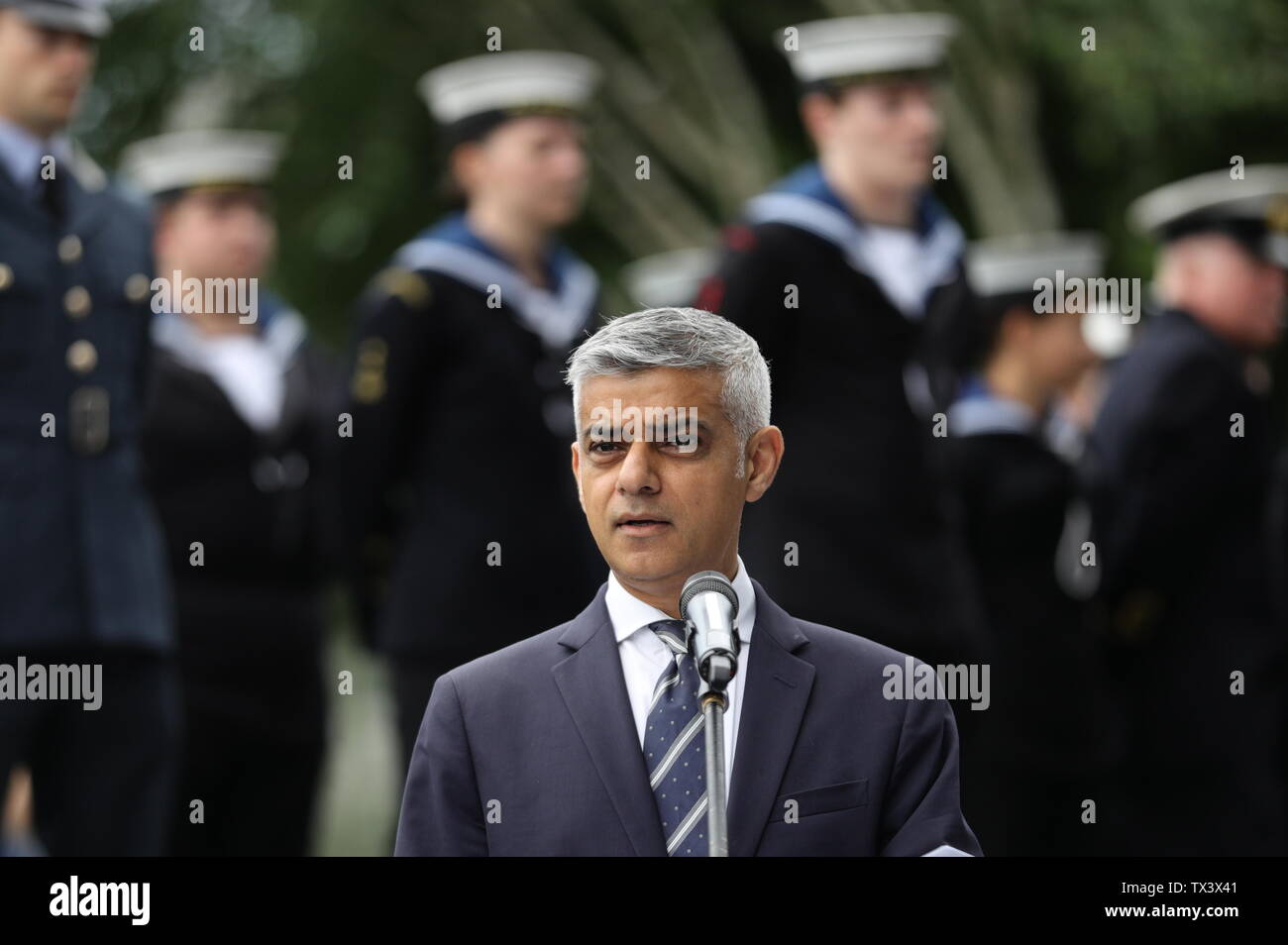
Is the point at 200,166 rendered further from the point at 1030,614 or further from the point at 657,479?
the point at 657,479

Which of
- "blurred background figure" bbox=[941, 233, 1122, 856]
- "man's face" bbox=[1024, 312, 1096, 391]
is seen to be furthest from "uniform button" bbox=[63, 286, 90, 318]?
"man's face" bbox=[1024, 312, 1096, 391]

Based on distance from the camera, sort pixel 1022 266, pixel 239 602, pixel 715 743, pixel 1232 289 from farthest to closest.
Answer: pixel 1022 266
pixel 1232 289
pixel 239 602
pixel 715 743

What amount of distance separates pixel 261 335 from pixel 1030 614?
2434 millimetres

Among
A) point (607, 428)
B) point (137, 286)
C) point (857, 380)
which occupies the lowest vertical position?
point (607, 428)

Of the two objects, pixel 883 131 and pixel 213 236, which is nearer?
pixel 883 131

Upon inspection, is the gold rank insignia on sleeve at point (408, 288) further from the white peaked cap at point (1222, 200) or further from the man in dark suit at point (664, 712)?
the man in dark suit at point (664, 712)

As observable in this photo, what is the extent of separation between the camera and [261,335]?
7480 millimetres

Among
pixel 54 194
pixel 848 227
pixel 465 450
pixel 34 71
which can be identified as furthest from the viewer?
pixel 465 450

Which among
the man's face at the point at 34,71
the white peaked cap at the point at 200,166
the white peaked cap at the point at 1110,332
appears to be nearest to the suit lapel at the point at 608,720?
the man's face at the point at 34,71

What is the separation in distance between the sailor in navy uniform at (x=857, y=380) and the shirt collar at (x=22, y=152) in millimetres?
1454

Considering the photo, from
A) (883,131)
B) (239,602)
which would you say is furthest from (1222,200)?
(239,602)

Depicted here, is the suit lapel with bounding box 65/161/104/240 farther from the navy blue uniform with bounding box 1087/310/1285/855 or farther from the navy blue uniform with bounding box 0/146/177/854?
the navy blue uniform with bounding box 1087/310/1285/855

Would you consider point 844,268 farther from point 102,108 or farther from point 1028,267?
point 102,108

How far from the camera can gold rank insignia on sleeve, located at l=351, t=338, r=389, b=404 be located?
612 cm
